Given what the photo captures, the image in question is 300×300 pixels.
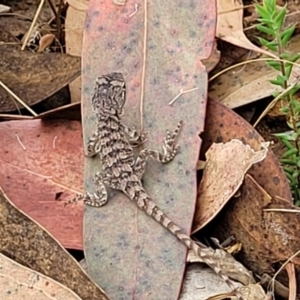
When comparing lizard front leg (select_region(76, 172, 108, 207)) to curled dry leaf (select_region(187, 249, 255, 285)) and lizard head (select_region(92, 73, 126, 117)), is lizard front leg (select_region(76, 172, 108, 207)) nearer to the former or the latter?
lizard head (select_region(92, 73, 126, 117))

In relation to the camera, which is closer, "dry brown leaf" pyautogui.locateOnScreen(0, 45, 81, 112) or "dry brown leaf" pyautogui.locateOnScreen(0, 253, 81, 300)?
"dry brown leaf" pyautogui.locateOnScreen(0, 253, 81, 300)

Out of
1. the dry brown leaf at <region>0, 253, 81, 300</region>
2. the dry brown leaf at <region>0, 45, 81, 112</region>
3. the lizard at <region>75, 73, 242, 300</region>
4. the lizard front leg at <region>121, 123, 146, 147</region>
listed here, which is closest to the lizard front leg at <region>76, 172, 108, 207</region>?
the lizard at <region>75, 73, 242, 300</region>

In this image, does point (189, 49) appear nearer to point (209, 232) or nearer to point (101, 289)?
point (209, 232)

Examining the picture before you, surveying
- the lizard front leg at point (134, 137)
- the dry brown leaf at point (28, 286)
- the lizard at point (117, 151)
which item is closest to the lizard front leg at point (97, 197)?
the lizard at point (117, 151)

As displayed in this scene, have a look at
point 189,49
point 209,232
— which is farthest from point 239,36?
point 209,232

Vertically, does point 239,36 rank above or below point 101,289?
above
